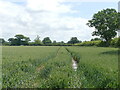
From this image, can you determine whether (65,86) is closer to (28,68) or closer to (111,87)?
(111,87)

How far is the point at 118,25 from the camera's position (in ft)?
99.4

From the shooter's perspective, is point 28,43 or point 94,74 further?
point 28,43

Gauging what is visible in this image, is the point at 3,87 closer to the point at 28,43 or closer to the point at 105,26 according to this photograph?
the point at 105,26

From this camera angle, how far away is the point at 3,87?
28.5 feet

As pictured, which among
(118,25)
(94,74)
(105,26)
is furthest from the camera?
(105,26)

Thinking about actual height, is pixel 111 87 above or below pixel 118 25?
below

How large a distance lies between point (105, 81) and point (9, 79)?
442 centimetres

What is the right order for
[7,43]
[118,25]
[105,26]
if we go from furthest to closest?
[7,43] → [105,26] → [118,25]

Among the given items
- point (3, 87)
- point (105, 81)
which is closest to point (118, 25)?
point (105, 81)

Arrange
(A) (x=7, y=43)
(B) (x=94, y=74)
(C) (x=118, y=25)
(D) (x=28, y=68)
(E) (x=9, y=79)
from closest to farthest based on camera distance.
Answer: (E) (x=9, y=79)
(B) (x=94, y=74)
(D) (x=28, y=68)
(C) (x=118, y=25)
(A) (x=7, y=43)

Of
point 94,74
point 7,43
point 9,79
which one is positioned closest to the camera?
point 9,79

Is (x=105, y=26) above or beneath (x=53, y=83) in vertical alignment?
above

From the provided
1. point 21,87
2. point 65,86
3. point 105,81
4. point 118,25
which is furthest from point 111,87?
point 118,25

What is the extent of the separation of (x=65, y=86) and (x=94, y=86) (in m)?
1.27
